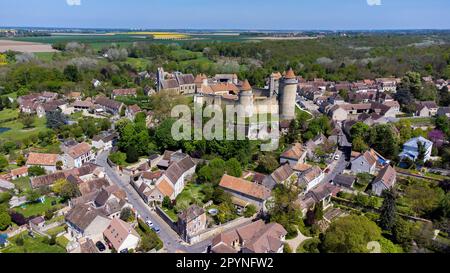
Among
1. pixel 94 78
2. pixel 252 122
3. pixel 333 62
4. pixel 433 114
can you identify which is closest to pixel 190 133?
pixel 252 122

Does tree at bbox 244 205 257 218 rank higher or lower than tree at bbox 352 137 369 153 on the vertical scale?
lower

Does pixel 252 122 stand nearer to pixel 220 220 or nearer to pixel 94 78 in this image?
pixel 220 220

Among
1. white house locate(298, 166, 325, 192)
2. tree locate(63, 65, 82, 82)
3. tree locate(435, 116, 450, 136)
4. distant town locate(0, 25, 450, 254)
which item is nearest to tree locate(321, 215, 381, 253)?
distant town locate(0, 25, 450, 254)

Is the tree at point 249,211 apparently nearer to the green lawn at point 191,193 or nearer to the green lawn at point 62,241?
the green lawn at point 191,193

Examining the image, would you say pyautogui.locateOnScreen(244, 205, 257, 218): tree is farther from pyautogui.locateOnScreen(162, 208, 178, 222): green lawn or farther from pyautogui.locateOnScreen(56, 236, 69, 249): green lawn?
pyautogui.locateOnScreen(56, 236, 69, 249): green lawn

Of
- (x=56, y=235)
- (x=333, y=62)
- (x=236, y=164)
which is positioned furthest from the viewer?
(x=333, y=62)
